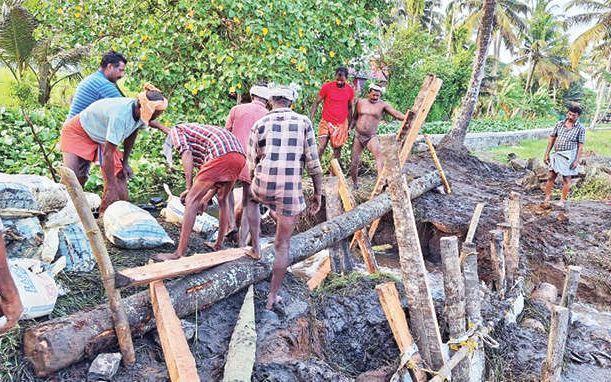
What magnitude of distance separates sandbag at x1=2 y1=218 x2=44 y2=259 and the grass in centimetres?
1427

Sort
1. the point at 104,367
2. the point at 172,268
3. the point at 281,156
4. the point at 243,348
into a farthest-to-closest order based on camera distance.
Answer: the point at 281,156 → the point at 172,268 → the point at 243,348 → the point at 104,367

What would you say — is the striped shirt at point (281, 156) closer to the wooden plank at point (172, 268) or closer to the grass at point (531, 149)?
the wooden plank at point (172, 268)

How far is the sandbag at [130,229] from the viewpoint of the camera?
421cm

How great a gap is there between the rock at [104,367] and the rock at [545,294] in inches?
192

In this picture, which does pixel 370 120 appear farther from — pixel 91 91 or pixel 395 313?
pixel 395 313

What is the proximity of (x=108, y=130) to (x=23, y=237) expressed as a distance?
1.12 metres

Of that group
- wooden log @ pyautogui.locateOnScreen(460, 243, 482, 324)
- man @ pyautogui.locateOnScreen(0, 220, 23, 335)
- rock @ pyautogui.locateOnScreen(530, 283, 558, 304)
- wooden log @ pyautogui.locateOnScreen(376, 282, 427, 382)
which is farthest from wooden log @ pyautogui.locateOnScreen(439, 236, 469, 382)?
man @ pyautogui.locateOnScreen(0, 220, 23, 335)

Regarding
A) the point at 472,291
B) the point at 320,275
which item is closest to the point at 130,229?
the point at 320,275

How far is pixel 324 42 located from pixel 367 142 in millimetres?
2105

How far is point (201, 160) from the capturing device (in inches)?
157

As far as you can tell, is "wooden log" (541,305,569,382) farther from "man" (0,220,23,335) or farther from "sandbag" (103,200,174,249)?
"man" (0,220,23,335)

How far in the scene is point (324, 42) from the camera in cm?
828

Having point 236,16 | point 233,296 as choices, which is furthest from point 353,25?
point 233,296

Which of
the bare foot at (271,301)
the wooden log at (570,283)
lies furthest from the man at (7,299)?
the wooden log at (570,283)
